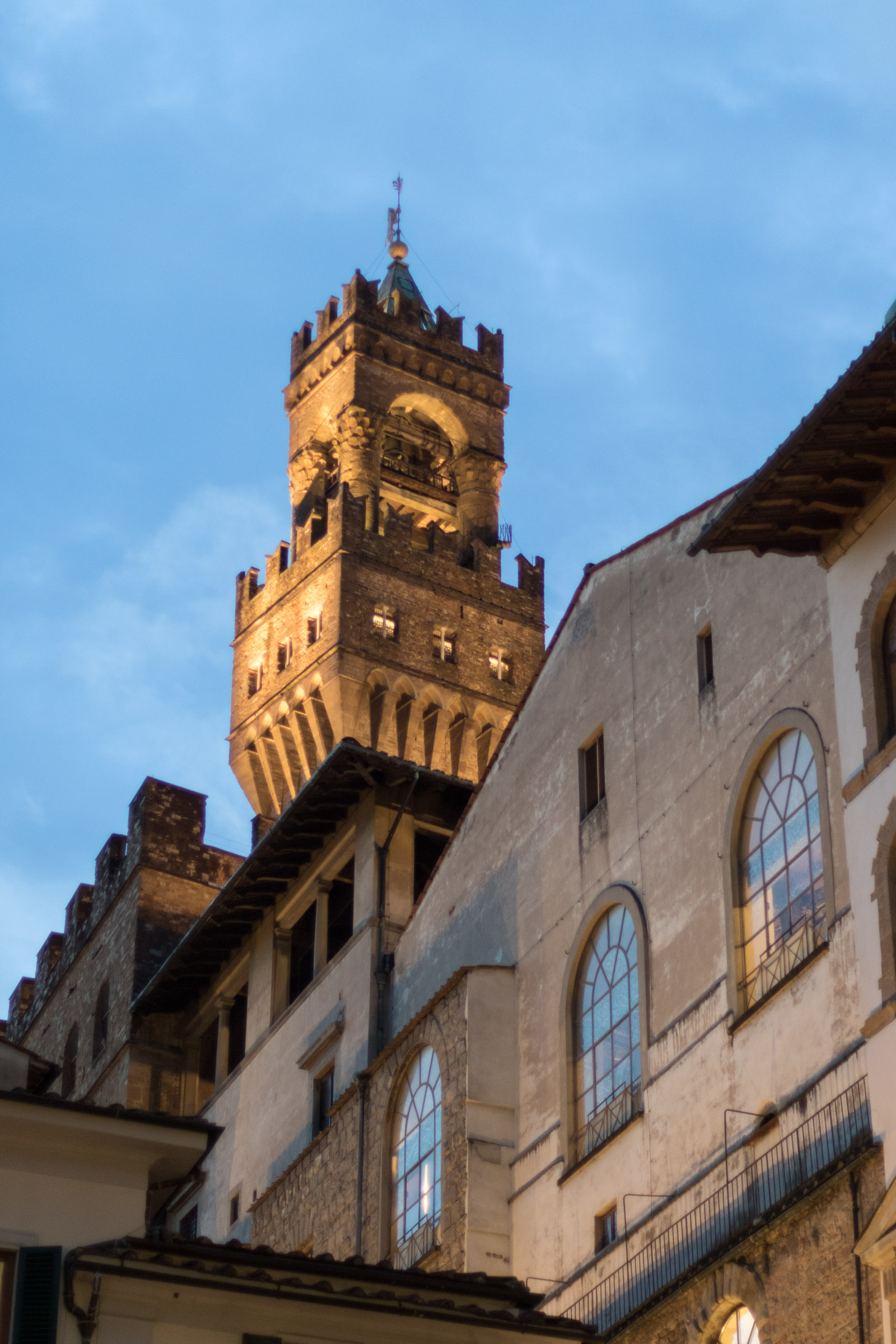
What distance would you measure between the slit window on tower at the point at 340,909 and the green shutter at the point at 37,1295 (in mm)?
20223

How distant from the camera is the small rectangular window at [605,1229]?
26062 millimetres

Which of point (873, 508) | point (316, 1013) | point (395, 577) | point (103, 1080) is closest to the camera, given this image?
point (873, 508)

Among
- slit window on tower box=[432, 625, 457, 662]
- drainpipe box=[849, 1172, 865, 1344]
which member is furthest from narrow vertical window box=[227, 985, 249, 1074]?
drainpipe box=[849, 1172, 865, 1344]

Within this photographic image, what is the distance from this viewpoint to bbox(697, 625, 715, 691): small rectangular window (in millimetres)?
27109

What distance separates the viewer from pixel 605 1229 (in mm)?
26328

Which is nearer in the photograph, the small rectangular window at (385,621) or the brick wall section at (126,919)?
the brick wall section at (126,919)

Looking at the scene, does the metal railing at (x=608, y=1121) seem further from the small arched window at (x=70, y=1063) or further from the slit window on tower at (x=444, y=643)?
the slit window on tower at (x=444, y=643)

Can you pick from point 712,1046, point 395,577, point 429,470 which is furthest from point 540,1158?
point 429,470

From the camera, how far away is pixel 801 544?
76.2 feet

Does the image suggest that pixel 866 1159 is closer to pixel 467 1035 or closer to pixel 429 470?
pixel 467 1035

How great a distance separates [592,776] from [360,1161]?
22.1ft

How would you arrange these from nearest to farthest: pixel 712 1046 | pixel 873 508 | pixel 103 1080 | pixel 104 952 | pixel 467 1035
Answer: pixel 873 508
pixel 712 1046
pixel 467 1035
pixel 103 1080
pixel 104 952

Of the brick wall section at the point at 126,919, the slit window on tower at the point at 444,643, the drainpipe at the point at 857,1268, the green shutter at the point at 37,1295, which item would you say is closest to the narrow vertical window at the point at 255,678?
the slit window on tower at the point at 444,643

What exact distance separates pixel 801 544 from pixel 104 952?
32786 mm
